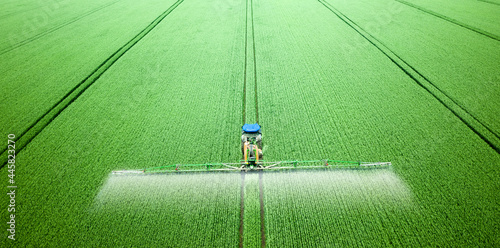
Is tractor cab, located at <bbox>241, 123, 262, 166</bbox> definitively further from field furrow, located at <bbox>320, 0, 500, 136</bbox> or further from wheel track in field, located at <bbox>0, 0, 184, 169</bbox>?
field furrow, located at <bbox>320, 0, 500, 136</bbox>

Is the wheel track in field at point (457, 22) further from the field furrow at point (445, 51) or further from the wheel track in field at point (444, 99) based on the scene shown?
the wheel track in field at point (444, 99)

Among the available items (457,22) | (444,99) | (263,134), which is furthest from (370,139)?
(457,22)

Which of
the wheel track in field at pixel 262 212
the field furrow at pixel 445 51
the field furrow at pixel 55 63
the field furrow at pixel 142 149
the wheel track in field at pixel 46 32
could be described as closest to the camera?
the wheel track in field at pixel 262 212

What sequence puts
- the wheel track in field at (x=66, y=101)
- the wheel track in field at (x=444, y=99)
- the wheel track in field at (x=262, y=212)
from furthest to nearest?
the wheel track in field at (x=66, y=101) < the wheel track in field at (x=444, y=99) < the wheel track in field at (x=262, y=212)

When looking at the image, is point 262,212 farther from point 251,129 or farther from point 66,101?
point 66,101

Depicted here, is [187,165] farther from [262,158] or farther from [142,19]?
[142,19]

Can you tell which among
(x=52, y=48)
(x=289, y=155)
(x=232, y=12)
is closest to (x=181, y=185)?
(x=289, y=155)

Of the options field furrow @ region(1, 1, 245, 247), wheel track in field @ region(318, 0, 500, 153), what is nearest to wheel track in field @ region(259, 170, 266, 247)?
field furrow @ region(1, 1, 245, 247)

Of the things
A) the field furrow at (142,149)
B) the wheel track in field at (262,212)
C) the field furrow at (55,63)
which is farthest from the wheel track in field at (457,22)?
the field furrow at (55,63)
